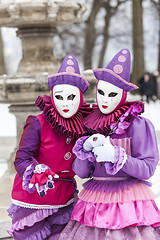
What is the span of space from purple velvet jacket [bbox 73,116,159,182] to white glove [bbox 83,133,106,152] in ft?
0.41

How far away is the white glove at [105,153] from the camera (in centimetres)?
253

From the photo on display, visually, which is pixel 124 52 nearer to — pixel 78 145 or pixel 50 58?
pixel 78 145

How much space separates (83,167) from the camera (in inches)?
107

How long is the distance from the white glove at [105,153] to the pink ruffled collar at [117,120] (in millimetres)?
175

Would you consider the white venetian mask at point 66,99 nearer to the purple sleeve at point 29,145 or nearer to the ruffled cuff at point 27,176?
the purple sleeve at point 29,145

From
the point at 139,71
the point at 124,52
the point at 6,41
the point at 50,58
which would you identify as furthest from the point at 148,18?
the point at 124,52

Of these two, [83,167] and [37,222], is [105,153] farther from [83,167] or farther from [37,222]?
[37,222]

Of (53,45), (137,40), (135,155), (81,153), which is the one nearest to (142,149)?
(135,155)

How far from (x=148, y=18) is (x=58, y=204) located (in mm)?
19197

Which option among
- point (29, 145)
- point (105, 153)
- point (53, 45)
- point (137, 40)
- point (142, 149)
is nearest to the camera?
point (105, 153)

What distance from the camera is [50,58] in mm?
5336

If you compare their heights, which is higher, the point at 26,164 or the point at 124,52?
the point at 124,52

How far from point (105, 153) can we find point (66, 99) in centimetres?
50

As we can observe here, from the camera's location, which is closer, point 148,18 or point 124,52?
point 124,52
